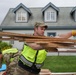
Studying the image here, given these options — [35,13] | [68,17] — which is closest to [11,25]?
[35,13]

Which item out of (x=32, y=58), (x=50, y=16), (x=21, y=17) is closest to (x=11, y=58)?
(x=32, y=58)

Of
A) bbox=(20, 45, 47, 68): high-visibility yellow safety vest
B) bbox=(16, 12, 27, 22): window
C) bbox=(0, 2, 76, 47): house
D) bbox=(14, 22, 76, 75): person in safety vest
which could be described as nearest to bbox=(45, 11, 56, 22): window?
bbox=(0, 2, 76, 47): house

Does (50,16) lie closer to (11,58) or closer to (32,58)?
(11,58)

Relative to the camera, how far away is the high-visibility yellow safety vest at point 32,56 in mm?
5586

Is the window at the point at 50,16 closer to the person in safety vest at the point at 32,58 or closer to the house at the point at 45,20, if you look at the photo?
the house at the point at 45,20

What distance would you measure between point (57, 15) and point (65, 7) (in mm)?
2811

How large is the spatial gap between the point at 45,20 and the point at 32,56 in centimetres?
3652

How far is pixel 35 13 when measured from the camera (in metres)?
43.8

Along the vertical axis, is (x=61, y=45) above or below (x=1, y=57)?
above

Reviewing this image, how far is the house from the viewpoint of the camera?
41.4m

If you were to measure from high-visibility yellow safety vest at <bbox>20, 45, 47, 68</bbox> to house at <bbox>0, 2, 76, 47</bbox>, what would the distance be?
35189 mm

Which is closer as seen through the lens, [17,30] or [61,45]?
[61,45]

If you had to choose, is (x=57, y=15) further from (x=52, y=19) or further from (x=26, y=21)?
(x=26, y=21)

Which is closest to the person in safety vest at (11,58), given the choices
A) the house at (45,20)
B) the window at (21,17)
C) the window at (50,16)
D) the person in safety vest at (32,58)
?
the person in safety vest at (32,58)
